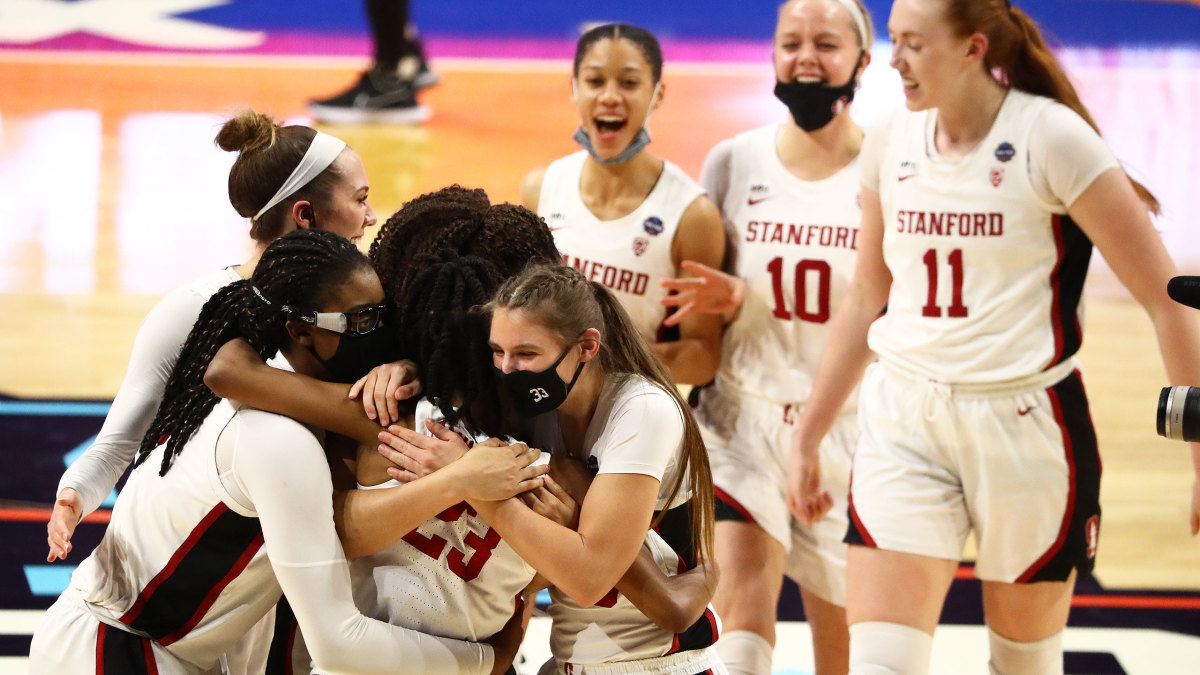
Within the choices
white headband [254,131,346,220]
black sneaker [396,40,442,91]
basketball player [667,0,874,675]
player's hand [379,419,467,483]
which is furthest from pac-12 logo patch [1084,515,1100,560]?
black sneaker [396,40,442,91]

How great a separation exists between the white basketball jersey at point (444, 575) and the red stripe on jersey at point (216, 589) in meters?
0.18

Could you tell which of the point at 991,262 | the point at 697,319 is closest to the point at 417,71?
the point at 697,319

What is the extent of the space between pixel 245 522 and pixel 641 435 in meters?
0.73

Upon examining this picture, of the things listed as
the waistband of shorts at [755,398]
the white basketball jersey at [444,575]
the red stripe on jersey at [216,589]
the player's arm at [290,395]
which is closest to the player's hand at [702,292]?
the waistband of shorts at [755,398]

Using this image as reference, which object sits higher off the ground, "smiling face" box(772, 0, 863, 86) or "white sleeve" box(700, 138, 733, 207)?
"smiling face" box(772, 0, 863, 86)

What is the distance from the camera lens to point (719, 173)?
4.03 metres

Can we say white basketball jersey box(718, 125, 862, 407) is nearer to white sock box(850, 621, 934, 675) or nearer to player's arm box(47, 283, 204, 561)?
white sock box(850, 621, 934, 675)

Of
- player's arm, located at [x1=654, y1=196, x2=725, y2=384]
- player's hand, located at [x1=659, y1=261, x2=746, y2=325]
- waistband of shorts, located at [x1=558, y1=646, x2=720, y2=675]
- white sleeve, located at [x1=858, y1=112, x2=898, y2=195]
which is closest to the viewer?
waistband of shorts, located at [x1=558, y1=646, x2=720, y2=675]

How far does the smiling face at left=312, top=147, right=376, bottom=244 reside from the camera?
9.38 feet

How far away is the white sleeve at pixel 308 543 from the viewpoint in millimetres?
2121

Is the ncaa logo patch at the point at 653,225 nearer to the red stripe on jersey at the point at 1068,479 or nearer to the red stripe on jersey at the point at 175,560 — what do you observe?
the red stripe on jersey at the point at 1068,479

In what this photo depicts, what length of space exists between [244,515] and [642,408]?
74 centimetres

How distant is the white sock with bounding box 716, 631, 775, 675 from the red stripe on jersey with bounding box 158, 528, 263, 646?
157 centimetres

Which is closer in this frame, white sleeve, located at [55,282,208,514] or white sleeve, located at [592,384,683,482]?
white sleeve, located at [592,384,683,482]
